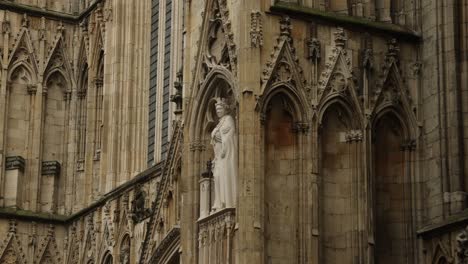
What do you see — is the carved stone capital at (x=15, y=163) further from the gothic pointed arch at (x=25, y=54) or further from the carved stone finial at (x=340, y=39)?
the carved stone finial at (x=340, y=39)

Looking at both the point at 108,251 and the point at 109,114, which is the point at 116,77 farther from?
the point at 108,251

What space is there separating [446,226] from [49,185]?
17.0m

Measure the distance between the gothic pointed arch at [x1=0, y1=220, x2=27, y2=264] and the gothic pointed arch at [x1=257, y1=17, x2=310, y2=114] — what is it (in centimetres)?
1515

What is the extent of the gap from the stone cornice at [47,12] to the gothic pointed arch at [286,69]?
49.2 feet

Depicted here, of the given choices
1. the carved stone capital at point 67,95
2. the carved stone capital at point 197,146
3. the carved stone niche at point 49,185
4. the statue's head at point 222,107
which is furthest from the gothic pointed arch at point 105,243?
the statue's head at point 222,107

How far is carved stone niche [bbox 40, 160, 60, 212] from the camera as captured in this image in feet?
136

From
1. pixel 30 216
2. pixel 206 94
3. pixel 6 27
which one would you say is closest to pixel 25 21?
pixel 6 27

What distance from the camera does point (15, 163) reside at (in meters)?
41.2

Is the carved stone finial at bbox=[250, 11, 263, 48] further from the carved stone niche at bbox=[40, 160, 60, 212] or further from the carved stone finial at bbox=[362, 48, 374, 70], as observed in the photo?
the carved stone niche at bbox=[40, 160, 60, 212]

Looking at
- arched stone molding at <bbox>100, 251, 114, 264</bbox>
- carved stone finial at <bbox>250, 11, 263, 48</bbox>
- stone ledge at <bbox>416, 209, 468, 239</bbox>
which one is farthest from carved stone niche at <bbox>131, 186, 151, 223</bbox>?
stone ledge at <bbox>416, 209, 468, 239</bbox>

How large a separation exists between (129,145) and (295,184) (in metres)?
12.6

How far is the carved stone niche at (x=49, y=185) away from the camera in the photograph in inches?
1636

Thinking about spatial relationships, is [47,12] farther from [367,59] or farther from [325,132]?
[325,132]

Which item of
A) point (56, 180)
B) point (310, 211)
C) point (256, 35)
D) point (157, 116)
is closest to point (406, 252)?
point (310, 211)
